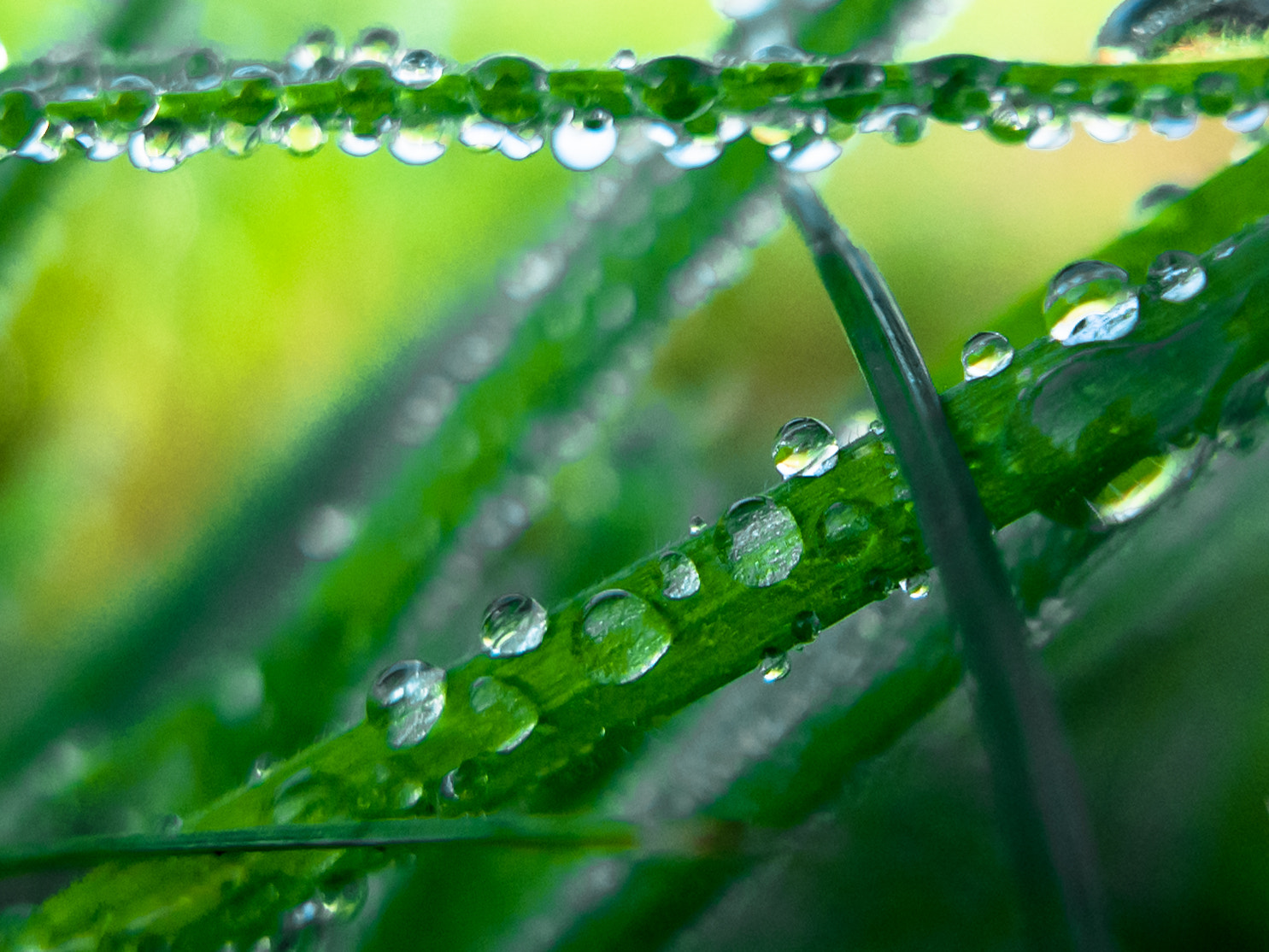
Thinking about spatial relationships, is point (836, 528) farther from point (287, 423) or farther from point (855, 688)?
point (287, 423)

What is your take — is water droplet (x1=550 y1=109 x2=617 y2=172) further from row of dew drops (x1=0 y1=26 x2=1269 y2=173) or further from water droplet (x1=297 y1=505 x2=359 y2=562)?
water droplet (x1=297 y1=505 x2=359 y2=562)

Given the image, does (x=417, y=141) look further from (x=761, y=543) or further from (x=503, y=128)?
(x=761, y=543)

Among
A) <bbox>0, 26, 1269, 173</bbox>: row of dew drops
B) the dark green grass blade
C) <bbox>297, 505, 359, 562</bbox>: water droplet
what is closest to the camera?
the dark green grass blade

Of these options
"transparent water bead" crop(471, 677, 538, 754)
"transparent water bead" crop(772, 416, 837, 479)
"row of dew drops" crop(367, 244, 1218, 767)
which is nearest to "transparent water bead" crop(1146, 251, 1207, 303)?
"row of dew drops" crop(367, 244, 1218, 767)

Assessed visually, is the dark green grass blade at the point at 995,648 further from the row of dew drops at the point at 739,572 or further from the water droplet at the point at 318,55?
the water droplet at the point at 318,55

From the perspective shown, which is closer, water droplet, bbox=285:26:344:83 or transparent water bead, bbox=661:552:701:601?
transparent water bead, bbox=661:552:701:601

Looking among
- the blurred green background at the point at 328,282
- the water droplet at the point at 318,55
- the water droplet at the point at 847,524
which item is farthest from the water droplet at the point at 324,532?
Answer: the water droplet at the point at 847,524
